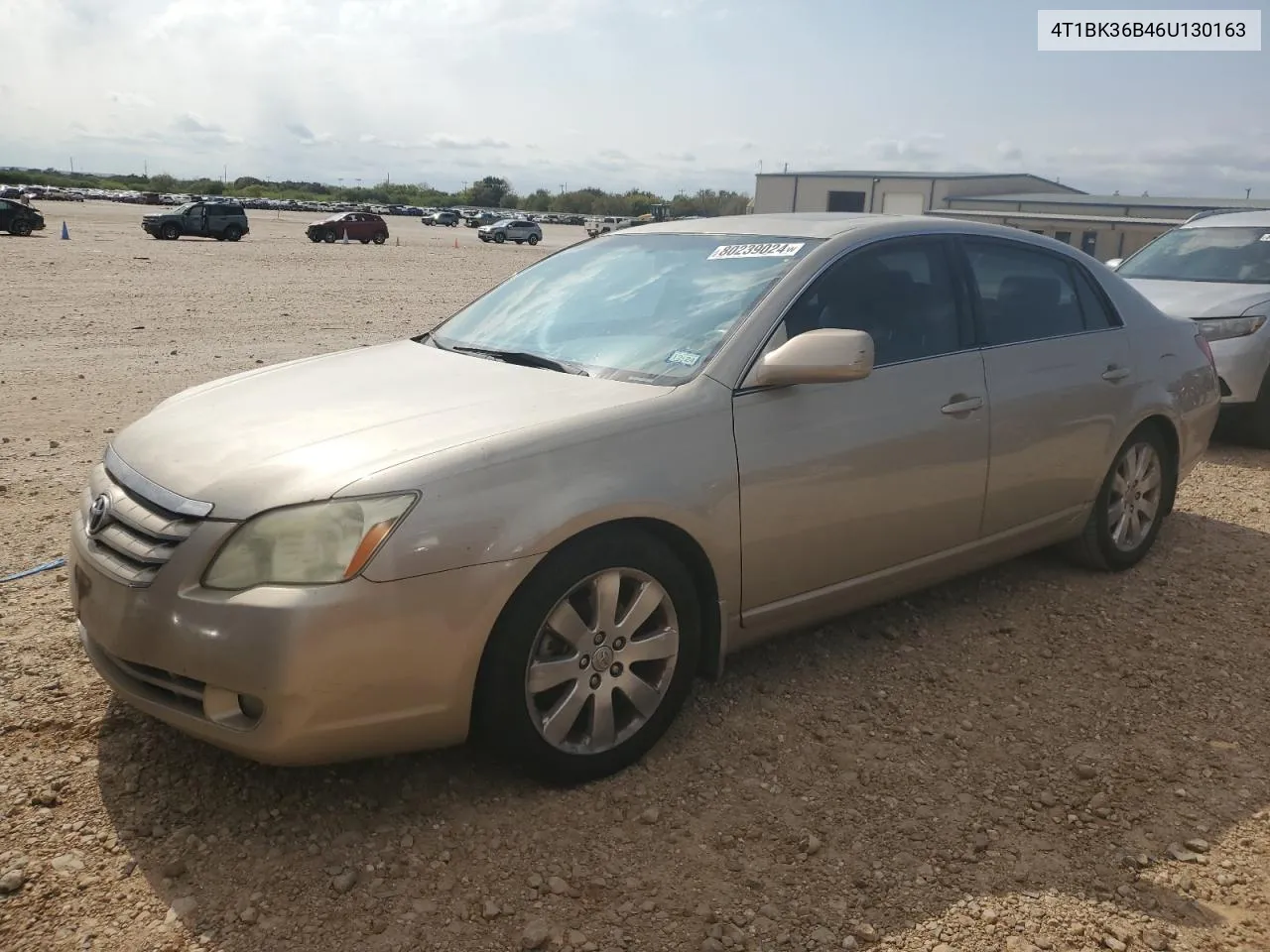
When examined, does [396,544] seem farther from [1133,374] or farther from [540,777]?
[1133,374]

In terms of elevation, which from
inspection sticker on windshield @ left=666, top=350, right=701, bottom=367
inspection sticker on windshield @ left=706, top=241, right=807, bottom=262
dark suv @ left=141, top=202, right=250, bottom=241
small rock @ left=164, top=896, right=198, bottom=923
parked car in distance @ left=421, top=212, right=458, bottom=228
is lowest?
small rock @ left=164, top=896, right=198, bottom=923

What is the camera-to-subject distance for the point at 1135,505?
5.16 metres

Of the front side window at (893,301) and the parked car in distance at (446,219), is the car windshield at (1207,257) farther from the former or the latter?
the parked car in distance at (446,219)

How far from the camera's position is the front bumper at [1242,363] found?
7.91m

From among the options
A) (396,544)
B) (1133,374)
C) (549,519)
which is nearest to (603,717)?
(549,519)

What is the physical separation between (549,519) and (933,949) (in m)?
1.41

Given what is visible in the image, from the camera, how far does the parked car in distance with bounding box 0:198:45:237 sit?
33.8 m

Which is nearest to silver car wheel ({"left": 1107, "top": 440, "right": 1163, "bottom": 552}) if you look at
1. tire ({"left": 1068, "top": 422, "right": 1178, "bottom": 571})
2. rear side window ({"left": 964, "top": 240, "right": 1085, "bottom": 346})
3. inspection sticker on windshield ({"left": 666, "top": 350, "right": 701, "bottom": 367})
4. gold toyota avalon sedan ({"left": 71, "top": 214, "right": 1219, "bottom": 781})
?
tire ({"left": 1068, "top": 422, "right": 1178, "bottom": 571})

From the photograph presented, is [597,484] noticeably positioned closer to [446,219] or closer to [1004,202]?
[1004,202]

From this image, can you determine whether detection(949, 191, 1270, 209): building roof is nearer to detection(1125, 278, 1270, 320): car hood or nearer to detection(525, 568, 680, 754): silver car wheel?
detection(1125, 278, 1270, 320): car hood

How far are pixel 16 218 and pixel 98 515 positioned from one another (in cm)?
3662

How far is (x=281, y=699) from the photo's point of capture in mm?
2633

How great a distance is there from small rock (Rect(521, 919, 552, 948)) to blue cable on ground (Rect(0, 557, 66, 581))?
304 centimetres

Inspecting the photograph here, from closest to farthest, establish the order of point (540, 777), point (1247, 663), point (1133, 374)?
point (540, 777) → point (1247, 663) → point (1133, 374)
